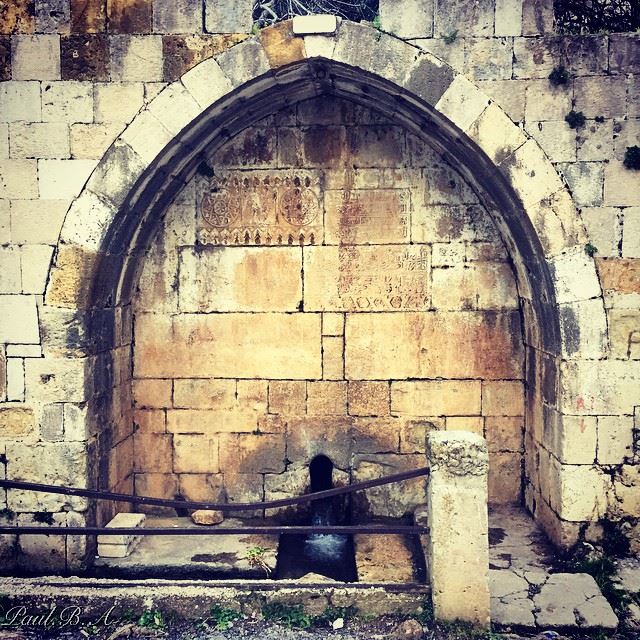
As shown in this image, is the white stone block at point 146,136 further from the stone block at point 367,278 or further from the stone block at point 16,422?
the stone block at point 16,422

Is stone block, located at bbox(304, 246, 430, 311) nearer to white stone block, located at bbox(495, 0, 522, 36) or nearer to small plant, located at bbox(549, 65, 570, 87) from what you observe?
small plant, located at bbox(549, 65, 570, 87)

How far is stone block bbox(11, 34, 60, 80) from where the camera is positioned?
16.1 ft

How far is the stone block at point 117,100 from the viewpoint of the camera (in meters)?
4.88

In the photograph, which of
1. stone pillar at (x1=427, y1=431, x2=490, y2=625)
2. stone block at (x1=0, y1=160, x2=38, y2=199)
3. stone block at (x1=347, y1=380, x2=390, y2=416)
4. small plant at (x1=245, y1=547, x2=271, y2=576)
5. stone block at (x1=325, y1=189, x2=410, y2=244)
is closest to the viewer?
stone pillar at (x1=427, y1=431, x2=490, y2=625)

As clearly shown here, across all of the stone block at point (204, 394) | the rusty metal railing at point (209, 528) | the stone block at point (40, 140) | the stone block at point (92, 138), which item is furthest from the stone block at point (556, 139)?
the stone block at point (40, 140)

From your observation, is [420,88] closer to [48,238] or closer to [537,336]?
[537,336]

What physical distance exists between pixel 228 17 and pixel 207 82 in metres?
0.56

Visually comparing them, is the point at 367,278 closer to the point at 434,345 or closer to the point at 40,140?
the point at 434,345

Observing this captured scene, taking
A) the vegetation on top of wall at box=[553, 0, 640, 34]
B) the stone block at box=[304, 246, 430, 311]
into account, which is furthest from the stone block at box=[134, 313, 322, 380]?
the vegetation on top of wall at box=[553, 0, 640, 34]

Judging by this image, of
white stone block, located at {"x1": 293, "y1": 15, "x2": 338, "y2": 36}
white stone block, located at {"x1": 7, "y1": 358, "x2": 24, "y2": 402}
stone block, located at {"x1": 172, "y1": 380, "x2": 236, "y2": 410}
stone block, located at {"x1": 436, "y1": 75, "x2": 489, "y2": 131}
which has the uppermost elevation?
white stone block, located at {"x1": 293, "y1": 15, "x2": 338, "y2": 36}

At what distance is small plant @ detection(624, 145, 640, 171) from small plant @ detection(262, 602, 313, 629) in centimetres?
430

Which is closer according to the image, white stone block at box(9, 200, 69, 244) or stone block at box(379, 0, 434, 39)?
stone block at box(379, 0, 434, 39)

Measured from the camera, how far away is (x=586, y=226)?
15.7ft

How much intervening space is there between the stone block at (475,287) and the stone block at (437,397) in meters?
0.77
